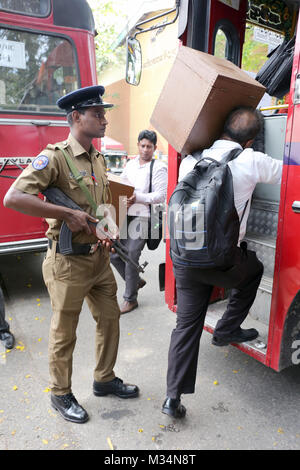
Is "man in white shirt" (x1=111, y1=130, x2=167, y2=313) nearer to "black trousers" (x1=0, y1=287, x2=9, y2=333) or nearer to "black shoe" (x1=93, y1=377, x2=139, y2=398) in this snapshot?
"black trousers" (x1=0, y1=287, x2=9, y2=333)

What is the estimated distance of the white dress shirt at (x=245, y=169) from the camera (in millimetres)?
2018

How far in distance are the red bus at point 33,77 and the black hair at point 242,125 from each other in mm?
2540

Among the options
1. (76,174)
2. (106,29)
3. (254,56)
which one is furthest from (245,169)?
(106,29)

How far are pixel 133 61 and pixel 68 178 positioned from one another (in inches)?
60.1

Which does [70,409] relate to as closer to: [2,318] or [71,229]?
[71,229]

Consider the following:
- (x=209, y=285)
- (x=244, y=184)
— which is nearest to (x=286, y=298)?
(x=209, y=285)

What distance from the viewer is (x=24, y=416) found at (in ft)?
8.05

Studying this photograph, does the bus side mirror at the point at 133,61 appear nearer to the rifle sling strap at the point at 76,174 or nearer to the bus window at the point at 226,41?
the bus window at the point at 226,41

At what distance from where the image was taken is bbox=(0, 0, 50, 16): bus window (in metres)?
3.79

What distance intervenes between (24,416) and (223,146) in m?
2.12

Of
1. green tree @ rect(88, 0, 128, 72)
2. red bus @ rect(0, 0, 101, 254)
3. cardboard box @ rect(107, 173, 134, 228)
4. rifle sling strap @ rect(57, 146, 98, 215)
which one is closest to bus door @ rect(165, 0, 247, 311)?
cardboard box @ rect(107, 173, 134, 228)

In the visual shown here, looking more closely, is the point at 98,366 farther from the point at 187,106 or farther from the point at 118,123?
the point at 118,123

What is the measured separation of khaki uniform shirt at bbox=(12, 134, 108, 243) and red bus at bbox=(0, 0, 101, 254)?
1.85 m

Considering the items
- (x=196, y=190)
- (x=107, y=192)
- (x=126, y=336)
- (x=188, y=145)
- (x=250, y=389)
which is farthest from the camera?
(x=126, y=336)
